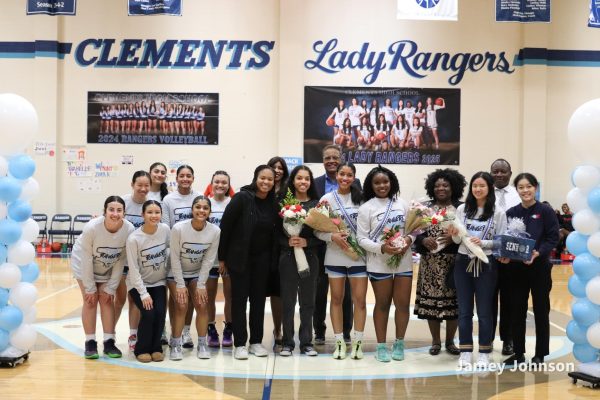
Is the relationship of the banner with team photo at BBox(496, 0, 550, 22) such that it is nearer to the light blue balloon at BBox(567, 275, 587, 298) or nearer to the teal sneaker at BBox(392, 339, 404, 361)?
the light blue balloon at BBox(567, 275, 587, 298)

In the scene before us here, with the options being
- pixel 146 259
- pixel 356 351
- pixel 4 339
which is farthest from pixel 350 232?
pixel 4 339

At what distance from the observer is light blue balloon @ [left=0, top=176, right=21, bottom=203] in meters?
4.94

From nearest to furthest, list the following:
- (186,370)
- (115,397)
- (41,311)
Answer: (115,397)
(186,370)
(41,311)

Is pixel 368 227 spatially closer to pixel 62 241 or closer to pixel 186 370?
pixel 186 370

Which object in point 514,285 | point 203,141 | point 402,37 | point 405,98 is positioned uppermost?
point 402,37

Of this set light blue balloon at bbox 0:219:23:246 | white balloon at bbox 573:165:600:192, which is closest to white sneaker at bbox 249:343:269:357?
light blue balloon at bbox 0:219:23:246

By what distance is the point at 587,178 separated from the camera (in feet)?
15.6

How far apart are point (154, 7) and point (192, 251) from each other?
25.3 ft

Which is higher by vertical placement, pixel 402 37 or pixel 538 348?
pixel 402 37

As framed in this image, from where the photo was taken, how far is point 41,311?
Answer: 24.6 feet

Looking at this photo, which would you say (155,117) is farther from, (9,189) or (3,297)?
(3,297)

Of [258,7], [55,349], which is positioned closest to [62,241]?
[258,7]

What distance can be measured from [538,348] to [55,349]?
4.07m

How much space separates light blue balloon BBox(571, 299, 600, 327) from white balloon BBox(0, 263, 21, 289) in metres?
4.22
